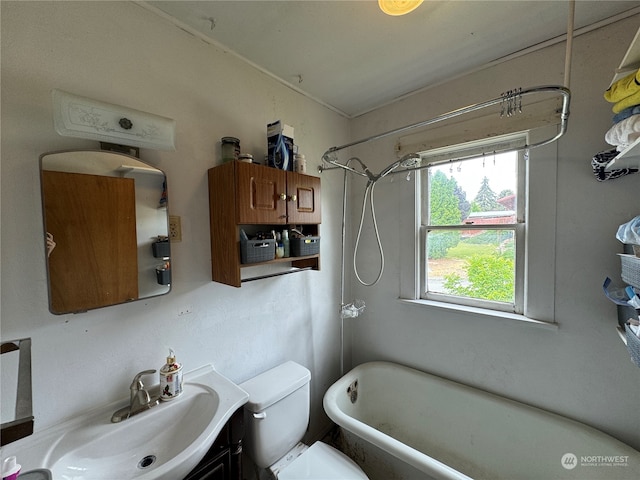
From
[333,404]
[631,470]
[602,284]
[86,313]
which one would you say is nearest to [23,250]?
[86,313]

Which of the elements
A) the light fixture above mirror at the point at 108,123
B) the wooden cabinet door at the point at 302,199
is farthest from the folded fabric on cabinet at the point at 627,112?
the light fixture above mirror at the point at 108,123

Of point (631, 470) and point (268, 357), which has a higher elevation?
point (268, 357)

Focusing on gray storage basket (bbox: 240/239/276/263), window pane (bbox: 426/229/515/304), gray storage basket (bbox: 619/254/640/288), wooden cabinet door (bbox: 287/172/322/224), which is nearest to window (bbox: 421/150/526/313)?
window pane (bbox: 426/229/515/304)

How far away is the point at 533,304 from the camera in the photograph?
137 centimetres

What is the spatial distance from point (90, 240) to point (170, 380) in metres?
0.63

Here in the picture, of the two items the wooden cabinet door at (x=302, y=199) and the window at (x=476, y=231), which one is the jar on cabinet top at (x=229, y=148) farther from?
the window at (x=476, y=231)

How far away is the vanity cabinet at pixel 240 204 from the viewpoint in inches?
44.1

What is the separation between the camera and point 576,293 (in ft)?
4.14

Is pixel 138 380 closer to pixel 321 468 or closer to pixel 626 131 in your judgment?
pixel 321 468

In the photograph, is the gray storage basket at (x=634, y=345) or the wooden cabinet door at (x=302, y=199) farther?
the wooden cabinet door at (x=302, y=199)

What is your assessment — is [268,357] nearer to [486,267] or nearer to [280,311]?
[280,311]

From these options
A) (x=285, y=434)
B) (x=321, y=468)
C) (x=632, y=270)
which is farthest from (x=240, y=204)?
(x=632, y=270)

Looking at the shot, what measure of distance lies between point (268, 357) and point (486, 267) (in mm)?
1484

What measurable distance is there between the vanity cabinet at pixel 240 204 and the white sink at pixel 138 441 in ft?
1.66
